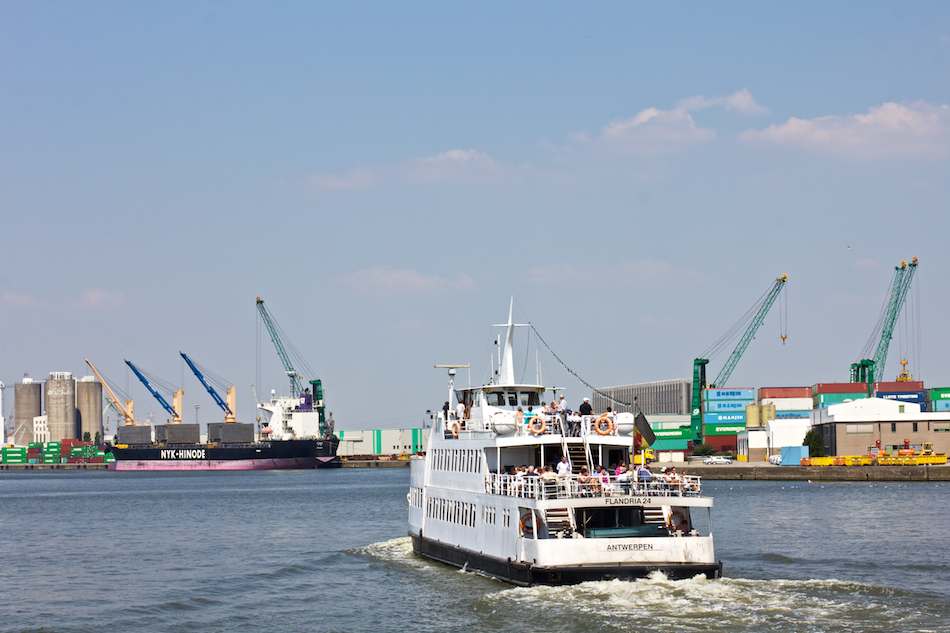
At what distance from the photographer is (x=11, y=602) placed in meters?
31.8

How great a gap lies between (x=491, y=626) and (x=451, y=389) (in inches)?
551

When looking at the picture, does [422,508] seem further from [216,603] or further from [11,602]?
[11,602]

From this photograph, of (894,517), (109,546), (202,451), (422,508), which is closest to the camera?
(422,508)

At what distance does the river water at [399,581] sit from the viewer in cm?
2495

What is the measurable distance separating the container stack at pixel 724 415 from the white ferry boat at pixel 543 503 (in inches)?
5972

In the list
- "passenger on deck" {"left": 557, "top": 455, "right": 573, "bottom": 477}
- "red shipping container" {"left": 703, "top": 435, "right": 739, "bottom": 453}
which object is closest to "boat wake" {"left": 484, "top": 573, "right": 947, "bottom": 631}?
"passenger on deck" {"left": 557, "top": 455, "right": 573, "bottom": 477}

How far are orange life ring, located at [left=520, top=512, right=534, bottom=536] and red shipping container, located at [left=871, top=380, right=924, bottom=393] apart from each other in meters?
154

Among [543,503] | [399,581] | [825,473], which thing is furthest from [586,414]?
[825,473]

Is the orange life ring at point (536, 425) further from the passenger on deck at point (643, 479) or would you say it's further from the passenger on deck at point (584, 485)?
the passenger on deck at point (643, 479)

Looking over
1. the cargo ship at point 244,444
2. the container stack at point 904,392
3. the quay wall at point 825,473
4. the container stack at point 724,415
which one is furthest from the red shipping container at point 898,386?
the cargo ship at point 244,444

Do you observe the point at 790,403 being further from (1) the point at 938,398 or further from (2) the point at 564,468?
(2) the point at 564,468

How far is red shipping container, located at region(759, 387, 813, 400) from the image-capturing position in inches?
7234

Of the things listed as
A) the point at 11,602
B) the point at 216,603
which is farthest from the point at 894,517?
the point at 11,602

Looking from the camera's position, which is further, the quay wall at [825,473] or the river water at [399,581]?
the quay wall at [825,473]
